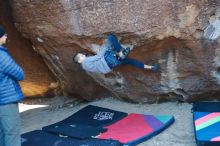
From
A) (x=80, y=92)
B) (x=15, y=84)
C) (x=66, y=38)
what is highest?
(x=66, y=38)

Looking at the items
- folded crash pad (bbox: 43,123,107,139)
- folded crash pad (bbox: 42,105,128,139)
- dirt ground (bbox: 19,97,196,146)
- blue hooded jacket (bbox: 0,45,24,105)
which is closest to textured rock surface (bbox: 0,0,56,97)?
dirt ground (bbox: 19,97,196,146)

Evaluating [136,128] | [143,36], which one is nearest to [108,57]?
[143,36]

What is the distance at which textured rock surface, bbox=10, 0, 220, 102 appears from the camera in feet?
10.4

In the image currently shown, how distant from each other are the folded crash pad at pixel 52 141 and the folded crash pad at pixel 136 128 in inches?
4.1

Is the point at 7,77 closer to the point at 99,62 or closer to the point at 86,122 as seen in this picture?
the point at 99,62

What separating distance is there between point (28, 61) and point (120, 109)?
3.93ft

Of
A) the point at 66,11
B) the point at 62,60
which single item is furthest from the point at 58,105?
the point at 66,11

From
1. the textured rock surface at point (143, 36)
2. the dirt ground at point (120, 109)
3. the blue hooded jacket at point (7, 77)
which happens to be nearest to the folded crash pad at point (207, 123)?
the dirt ground at point (120, 109)

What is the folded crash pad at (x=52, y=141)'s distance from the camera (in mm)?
2914

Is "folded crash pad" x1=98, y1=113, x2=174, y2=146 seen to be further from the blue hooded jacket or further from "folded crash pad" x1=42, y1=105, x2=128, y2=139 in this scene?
the blue hooded jacket

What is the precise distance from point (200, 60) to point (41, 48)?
140 centimetres

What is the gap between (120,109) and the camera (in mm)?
3645

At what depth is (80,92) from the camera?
4023 millimetres

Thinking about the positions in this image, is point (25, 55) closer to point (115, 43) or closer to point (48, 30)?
point (48, 30)
